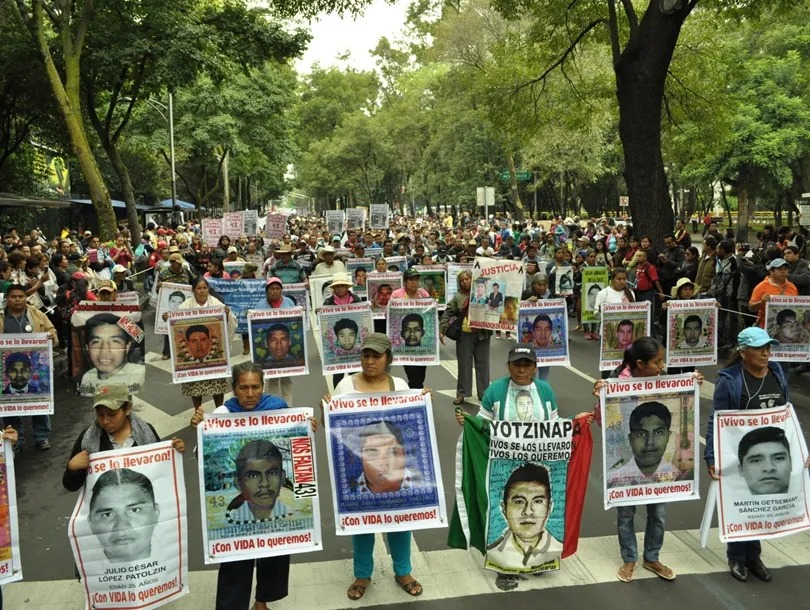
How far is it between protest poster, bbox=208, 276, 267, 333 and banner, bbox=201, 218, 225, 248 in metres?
10.5

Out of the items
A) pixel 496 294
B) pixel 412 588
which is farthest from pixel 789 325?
pixel 412 588

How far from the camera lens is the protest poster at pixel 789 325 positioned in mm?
8977

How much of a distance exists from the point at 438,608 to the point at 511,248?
15.7 metres

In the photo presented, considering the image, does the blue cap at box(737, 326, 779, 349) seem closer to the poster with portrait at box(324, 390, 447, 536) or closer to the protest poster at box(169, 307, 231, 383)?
the poster with portrait at box(324, 390, 447, 536)

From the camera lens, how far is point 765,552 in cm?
534

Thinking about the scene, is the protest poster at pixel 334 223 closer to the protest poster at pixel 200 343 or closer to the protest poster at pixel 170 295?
the protest poster at pixel 170 295

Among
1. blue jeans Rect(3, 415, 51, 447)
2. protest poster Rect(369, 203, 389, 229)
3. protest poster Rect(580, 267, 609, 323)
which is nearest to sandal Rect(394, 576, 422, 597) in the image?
blue jeans Rect(3, 415, 51, 447)

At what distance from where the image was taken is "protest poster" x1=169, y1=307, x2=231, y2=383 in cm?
784

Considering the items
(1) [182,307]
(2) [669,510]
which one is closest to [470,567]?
(2) [669,510]

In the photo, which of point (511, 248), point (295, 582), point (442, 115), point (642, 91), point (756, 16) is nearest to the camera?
point (295, 582)

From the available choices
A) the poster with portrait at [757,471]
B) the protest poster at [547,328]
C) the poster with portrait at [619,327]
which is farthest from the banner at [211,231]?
the poster with portrait at [757,471]

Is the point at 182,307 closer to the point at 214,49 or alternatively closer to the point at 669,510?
the point at 669,510

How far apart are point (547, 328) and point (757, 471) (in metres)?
4.27

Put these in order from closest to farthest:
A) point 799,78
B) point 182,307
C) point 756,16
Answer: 1. point 182,307
2. point 756,16
3. point 799,78
